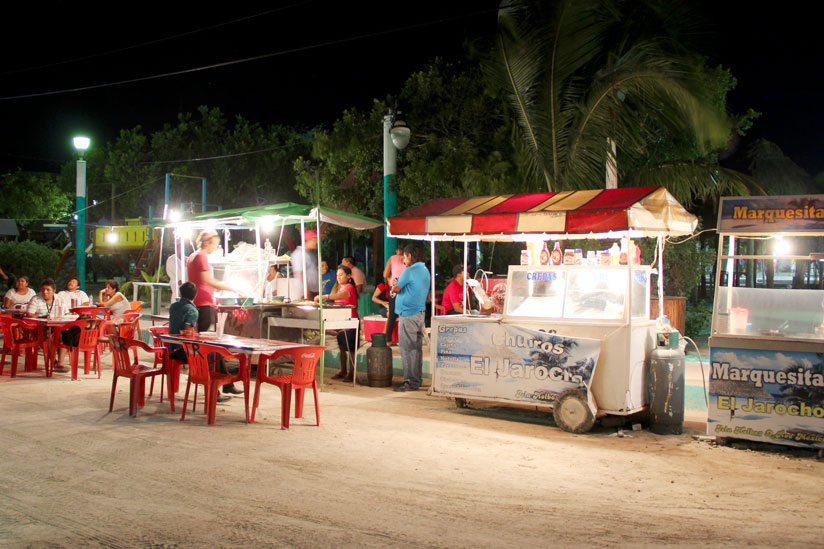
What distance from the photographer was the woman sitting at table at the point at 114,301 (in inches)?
501

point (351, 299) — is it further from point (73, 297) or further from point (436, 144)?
point (436, 144)

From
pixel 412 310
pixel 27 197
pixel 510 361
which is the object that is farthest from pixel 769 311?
pixel 27 197

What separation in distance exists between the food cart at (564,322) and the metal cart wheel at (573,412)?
0.04 ft

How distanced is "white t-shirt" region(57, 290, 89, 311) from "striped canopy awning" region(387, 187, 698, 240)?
6593 mm

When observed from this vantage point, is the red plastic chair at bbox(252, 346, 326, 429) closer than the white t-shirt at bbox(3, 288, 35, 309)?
Yes

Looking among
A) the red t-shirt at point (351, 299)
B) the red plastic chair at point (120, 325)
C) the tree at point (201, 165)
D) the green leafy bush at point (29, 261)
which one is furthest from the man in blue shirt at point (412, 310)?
the tree at point (201, 165)

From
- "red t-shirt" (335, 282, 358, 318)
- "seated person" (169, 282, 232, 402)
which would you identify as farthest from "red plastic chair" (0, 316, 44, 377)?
"red t-shirt" (335, 282, 358, 318)

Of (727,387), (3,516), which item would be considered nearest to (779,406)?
(727,387)

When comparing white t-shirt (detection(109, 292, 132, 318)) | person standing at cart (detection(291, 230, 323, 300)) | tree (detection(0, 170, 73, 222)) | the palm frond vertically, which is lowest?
white t-shirt (detection(109, 292, 132, 318))

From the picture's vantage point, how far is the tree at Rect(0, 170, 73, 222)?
47156 mm

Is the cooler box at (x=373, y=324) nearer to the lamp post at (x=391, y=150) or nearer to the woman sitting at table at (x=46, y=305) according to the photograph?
the lamp post at (x=391, y=150)

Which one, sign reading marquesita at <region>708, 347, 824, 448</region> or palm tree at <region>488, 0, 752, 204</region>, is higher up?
palm tree at <region>488, 0, 752, 204</region>

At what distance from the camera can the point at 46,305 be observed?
11.8 metres

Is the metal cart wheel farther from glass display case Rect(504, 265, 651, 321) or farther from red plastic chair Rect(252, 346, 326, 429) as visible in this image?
red plastic chair Rect(252, 346, 326, 429)
